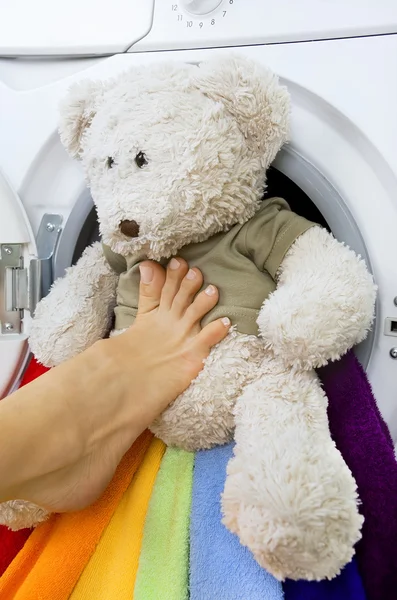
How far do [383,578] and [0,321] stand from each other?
2.03 ft

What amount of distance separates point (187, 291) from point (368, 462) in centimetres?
28

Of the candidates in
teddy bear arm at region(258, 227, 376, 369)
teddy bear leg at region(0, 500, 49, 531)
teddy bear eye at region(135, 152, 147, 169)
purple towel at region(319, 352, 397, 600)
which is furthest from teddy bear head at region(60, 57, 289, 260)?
teddy bear leg at region(0, 500, 49, 531)

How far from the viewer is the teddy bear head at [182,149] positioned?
0.58m

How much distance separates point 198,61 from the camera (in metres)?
0.72

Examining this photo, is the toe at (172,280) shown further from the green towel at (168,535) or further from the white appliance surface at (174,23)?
the white appliance surface at (174,23)

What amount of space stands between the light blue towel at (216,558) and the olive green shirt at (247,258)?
18 centimetres

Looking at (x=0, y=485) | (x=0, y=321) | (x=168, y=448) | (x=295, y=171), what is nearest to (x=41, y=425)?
(x=0, y=485)

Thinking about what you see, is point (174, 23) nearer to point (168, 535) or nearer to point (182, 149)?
point (182, 149)

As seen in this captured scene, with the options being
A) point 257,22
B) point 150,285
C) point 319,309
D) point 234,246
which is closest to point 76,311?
point 150,285

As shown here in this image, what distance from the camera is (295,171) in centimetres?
71

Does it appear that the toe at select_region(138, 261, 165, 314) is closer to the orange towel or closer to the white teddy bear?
the white teddy bear

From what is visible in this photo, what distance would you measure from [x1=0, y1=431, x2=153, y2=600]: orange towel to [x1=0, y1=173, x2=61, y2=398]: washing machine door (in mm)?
240

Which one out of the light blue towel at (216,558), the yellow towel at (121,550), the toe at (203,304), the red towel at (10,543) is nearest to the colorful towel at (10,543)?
the red towel at (10,543)

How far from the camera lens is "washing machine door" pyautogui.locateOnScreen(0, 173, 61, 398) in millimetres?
802
